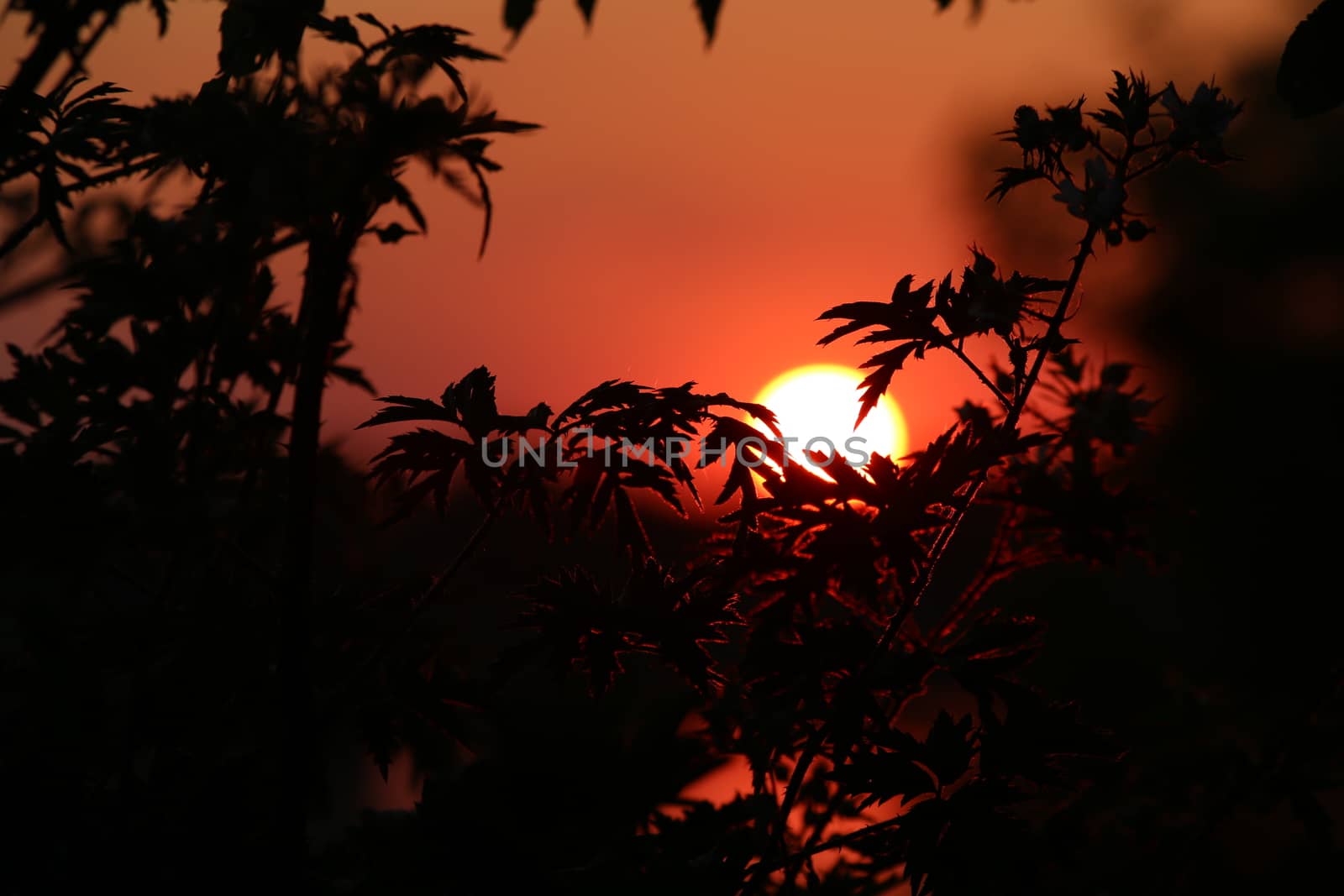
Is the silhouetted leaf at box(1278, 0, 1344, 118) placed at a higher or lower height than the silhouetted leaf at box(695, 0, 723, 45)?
higher

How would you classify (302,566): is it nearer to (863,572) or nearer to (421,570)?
(421,570)

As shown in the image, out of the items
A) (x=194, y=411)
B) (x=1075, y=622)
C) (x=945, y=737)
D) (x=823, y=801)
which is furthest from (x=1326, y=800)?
(x=194, y=411)

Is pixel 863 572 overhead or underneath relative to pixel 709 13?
underneath

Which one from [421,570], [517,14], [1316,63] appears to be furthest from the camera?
[421,570]

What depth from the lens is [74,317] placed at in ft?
7.99

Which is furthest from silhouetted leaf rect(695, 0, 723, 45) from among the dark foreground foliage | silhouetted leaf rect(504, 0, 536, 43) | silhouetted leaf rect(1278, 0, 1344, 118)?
silhouetted leaf rect(1278, 0, 1344, 118)

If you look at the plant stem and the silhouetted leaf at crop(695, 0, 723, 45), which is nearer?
the silhouetted leaf at crop(695, 0, 723, 45)

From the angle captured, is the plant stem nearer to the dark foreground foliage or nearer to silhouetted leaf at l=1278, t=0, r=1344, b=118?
the dark foreground foliage

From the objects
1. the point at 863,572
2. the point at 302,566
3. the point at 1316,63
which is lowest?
the point at 863,572

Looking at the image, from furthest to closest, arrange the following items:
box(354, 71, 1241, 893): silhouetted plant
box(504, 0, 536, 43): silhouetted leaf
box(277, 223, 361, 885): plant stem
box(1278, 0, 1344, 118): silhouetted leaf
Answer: box(354, 71, 1241, 893): silhouetted plant → box(277, 223, 361, 885): plant stem → box(1278, 0, 1344, 118): silhouetted leaf → box(504, 0, 536, 43): silhouetted leaf

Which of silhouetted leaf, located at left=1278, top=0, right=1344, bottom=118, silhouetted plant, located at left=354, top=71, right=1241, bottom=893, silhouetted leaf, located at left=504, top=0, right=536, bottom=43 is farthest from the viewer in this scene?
silhouetted plant, located at left=354, top=71, right=1241, bottom=893

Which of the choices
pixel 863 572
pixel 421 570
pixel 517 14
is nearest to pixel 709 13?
pixel 517 14

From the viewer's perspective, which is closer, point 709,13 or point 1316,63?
point 709,13

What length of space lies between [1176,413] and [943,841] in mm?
21141
